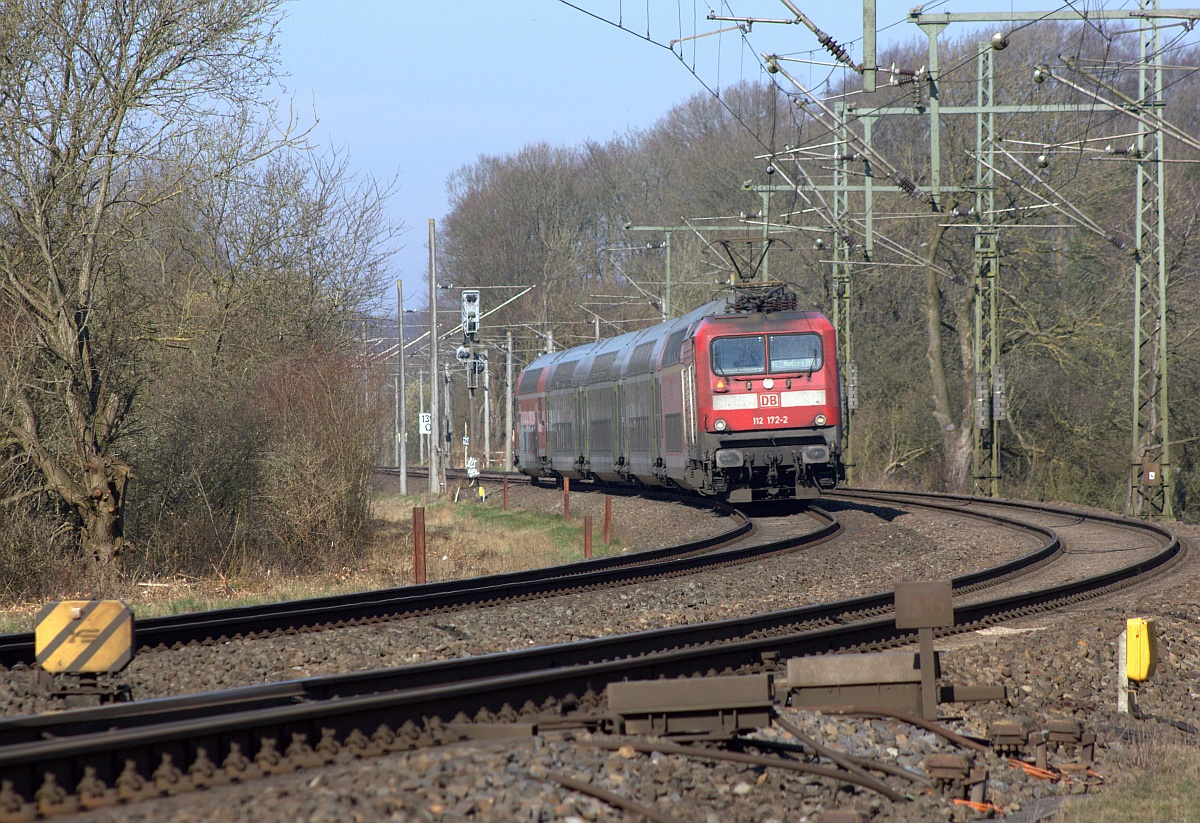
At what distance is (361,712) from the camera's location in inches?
223

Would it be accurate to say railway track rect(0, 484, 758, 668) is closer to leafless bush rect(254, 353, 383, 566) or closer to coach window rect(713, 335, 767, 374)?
coach window rect(713, 335, 767, 374)

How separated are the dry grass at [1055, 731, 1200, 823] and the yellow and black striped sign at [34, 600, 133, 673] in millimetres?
4974

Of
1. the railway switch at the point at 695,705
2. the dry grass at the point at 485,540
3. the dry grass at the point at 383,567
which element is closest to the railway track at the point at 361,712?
the railway switch at the point at 695,705

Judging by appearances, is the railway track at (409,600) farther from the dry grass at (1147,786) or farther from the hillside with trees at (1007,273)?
the hillside with trees at (1007,273)

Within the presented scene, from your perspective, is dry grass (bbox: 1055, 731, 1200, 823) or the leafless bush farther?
the leafless bush

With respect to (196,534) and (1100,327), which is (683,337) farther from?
(1100,327)

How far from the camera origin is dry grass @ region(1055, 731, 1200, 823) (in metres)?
5.45

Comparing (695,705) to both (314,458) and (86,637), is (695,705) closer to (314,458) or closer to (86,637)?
(86,637)

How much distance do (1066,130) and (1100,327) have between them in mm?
5491

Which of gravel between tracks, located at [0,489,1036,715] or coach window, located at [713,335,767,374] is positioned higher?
coach window, located at [713,335,767,374]

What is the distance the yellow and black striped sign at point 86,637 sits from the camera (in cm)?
696

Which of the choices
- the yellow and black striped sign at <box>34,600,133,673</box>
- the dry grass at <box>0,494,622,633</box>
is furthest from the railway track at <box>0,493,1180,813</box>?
the dry grass at <box>0,494,622,633</box>

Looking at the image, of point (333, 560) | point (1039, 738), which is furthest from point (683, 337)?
point (1039, 738)

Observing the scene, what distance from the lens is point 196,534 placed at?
17.4 meters
